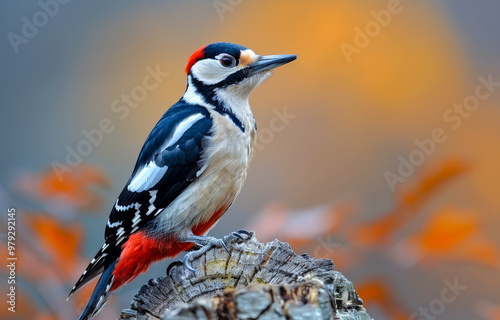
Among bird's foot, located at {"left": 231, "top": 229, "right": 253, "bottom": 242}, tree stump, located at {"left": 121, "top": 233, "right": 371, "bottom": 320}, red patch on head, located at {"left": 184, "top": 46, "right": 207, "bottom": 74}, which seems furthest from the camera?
red patch on head, located at {"left": 184, "top": 46, "right": 207, "bottom": 74}

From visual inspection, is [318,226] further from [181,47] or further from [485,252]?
[181,47]

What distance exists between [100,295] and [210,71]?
1001 mm

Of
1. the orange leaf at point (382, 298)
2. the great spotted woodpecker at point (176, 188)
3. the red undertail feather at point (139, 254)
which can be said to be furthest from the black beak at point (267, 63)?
the orange leaf at point (382, 298)

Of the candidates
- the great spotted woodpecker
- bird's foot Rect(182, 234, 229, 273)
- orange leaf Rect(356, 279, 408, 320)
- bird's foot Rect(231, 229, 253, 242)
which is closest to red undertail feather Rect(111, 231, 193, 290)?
the great spotted woodpecker

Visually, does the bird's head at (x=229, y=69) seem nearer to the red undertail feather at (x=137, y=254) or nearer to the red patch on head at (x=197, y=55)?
the red patch on head at (x=197, y=55)

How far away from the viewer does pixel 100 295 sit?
2246mm

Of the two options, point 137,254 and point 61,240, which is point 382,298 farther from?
point 61,240

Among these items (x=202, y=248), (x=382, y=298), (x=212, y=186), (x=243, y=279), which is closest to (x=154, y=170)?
(x=212, y=186)

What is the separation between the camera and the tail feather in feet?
7.28

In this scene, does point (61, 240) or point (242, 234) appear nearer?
point (242, 234)

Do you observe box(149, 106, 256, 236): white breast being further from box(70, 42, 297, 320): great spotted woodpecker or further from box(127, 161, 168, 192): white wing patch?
box(127, 161, 168, 192): white wing patch

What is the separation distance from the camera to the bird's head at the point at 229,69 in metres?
2.51

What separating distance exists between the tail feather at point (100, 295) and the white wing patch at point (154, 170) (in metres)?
0.31

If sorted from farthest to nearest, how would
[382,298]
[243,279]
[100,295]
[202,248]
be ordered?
1. [382,298]
2. [100,295]
3. [202,248]
4. [243,279]
